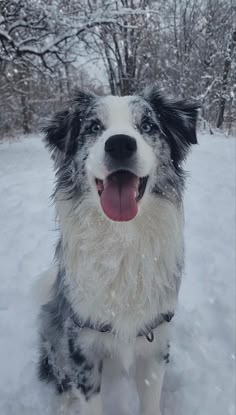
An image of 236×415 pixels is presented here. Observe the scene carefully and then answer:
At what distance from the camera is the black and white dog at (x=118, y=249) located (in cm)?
203

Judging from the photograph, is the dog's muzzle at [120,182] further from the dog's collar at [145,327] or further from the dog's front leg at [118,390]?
the dog's front leg at [118,390]

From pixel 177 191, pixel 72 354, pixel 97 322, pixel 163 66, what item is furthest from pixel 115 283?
pixel 163 66

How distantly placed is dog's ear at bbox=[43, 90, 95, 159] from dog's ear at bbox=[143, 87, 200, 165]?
48 centimetres

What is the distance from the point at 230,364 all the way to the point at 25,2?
1210cm

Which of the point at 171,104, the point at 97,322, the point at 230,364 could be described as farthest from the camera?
the point at 230,364

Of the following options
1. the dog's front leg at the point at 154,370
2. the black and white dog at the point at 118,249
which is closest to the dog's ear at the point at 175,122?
the black and white dog at the point at 118,249

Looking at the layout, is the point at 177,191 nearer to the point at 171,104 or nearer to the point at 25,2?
the point at 171,104

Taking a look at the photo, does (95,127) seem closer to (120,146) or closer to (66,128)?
(66,128)

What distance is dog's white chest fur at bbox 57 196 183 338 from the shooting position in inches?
83.4

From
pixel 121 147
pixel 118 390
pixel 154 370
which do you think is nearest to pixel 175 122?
pixel 121 147

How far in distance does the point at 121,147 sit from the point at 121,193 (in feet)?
0.87

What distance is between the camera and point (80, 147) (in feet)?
7.58

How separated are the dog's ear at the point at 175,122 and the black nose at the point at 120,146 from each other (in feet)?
1.91

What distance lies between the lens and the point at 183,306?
3.33 metres
